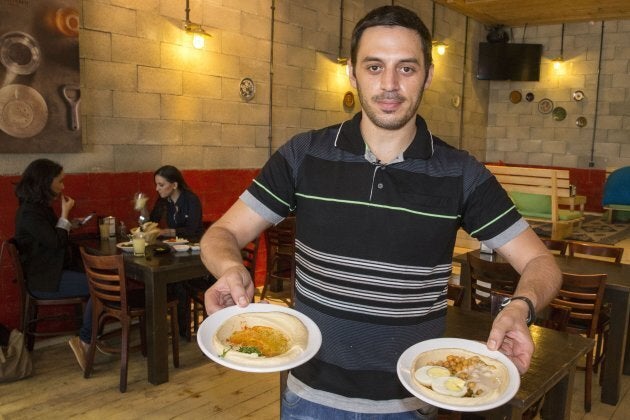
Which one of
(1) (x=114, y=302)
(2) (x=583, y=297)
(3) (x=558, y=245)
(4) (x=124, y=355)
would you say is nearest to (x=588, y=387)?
(2) (x=583, y=297)

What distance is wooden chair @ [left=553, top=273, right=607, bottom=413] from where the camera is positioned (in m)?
3.27

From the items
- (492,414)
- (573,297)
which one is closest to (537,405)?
(492,414)

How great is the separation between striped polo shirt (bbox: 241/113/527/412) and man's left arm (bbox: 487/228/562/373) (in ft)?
0.17

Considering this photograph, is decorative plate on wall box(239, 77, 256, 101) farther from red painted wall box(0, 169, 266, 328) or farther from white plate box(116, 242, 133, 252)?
white plate box(116, 242, 133, 252)

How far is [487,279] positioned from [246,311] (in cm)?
239

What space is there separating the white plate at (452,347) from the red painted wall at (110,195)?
3.98 meters

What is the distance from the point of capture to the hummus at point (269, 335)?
51.2 inches

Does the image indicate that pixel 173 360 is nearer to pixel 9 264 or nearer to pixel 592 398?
pixel 9 264

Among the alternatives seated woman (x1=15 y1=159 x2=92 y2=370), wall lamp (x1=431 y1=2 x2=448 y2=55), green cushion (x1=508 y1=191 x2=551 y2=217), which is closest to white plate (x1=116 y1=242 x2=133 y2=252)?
seated woman (x1=15 y1=159 x2=92 y2=370)

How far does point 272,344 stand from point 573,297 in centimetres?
266

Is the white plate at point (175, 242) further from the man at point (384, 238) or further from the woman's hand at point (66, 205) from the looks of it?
the man at point (384, 238)

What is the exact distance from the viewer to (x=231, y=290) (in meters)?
1.35

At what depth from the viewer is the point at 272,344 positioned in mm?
1392

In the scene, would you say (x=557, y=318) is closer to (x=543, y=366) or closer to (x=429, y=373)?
(x=543, y=366)
